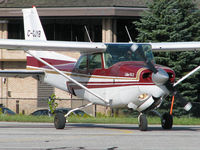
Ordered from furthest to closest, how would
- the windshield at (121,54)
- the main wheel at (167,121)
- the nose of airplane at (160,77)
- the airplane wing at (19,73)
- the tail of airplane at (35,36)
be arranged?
the tail of airplane at (35,36) < the airplane wing at (19,73) < the main wheel at (167,121) < the windshield at (121,54) < the nose of airplane at (160,77)

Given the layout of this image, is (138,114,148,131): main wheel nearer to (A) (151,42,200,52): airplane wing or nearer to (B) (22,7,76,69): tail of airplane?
(A) (151,42,200,52): airplane wing

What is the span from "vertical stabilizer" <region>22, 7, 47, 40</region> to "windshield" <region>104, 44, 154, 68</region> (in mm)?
4844

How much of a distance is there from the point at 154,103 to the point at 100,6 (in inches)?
758

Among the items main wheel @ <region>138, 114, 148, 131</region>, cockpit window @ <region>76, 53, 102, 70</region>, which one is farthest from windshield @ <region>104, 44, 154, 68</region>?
main wheel @ <region>138, 114, 148, 131</region>

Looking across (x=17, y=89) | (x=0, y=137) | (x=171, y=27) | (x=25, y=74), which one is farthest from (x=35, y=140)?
(x=17, y=89)

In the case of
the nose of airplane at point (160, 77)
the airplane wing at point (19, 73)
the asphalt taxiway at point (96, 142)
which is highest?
the airplane wing at point (19, 73)

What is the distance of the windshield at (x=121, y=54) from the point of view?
15234 mm

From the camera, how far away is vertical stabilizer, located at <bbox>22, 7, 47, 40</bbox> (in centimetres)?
1967

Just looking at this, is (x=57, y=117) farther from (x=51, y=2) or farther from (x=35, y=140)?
(x=51, y=2)

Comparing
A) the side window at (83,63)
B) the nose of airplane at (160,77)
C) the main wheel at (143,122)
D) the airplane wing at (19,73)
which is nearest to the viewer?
the nose of airplane at (160,77)

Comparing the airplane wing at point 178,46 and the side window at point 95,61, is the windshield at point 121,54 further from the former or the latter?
the airplane wing at point 178,46

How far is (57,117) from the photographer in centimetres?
1603

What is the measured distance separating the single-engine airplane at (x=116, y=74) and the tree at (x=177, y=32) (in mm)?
10177

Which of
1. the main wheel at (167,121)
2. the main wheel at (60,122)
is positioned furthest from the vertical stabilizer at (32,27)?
the main wheel at (167,121)
